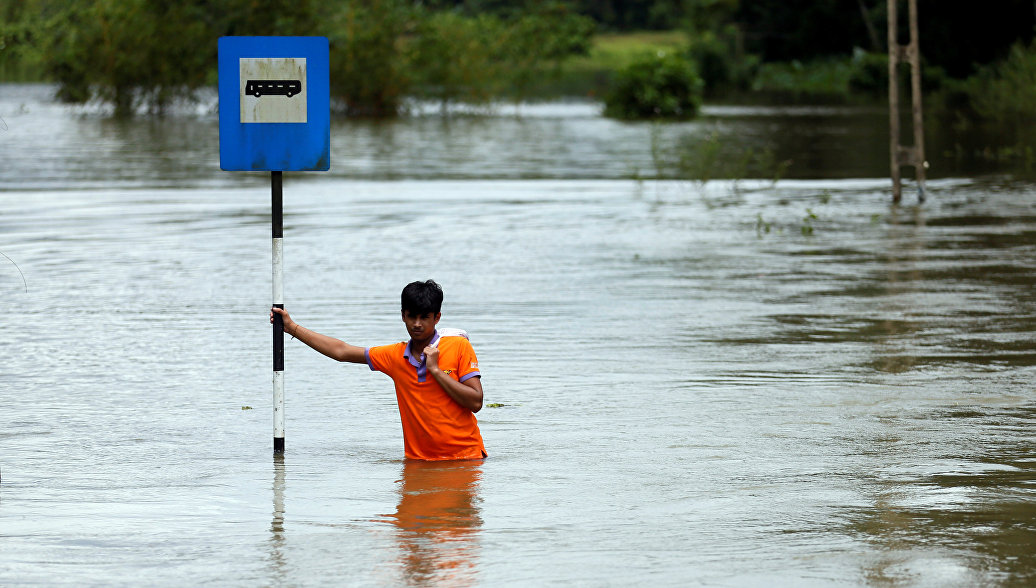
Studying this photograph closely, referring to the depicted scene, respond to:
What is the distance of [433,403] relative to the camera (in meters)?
7.69

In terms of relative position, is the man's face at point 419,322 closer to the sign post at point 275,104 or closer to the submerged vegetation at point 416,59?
the sign post at point 275,104

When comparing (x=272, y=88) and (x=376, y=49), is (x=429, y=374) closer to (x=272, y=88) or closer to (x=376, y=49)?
(x=272, y=88)

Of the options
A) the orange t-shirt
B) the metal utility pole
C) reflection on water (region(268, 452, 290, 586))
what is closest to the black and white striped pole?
reflection on water (region(268, 452, 290, 586))

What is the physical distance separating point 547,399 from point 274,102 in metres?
2.78

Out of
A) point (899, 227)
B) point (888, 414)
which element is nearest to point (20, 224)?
point (899, 227)

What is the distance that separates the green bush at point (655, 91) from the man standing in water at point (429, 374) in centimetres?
5152

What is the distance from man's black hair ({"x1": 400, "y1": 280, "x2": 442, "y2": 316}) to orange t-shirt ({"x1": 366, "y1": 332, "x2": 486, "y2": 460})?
0.87ft

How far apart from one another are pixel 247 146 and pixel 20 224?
13756mm

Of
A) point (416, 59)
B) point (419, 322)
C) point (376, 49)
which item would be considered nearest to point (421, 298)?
point (419, 322)

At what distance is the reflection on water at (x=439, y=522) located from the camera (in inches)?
226

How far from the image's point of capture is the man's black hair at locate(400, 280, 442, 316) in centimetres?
736

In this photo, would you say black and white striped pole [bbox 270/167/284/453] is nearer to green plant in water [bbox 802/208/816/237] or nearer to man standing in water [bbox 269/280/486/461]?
man standing in water [bbox 269/280/486/461]

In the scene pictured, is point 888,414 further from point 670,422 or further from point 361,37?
point 361,37

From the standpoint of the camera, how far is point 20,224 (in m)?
20.6
